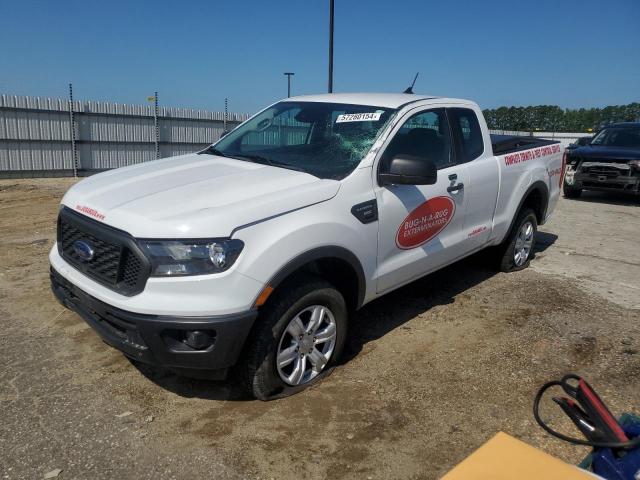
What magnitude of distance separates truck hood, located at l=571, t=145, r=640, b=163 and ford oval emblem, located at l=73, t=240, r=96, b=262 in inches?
423

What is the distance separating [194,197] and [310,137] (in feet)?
4.60

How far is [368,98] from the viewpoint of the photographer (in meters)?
4.30

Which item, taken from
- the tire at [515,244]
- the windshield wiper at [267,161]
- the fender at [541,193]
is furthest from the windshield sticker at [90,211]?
the tire at [515,244]

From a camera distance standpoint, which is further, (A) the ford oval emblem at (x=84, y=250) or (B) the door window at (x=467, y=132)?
(B) the door window at (x=467, y=132)

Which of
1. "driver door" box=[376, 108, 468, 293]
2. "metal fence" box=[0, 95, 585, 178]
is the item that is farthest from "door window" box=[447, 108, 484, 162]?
"metal fence" box=[0, 95, 585, 178]

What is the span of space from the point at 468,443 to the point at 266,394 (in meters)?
1.19

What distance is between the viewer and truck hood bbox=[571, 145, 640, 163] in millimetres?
10531

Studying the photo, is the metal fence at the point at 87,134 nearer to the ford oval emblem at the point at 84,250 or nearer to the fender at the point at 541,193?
the ford oval emblem at the point at 84,250

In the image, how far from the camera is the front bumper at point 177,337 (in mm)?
2693

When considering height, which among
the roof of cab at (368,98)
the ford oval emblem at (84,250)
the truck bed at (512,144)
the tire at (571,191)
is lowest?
the tire at (571,191)

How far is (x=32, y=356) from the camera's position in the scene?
3.68 metres

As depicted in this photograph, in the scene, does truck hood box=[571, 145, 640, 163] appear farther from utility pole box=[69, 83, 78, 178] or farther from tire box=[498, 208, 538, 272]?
utility pole box=[69, 83, 78, 178]

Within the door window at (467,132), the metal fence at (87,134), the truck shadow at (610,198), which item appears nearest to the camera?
the door window at (467,132)

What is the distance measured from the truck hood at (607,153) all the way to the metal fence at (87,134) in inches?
454
